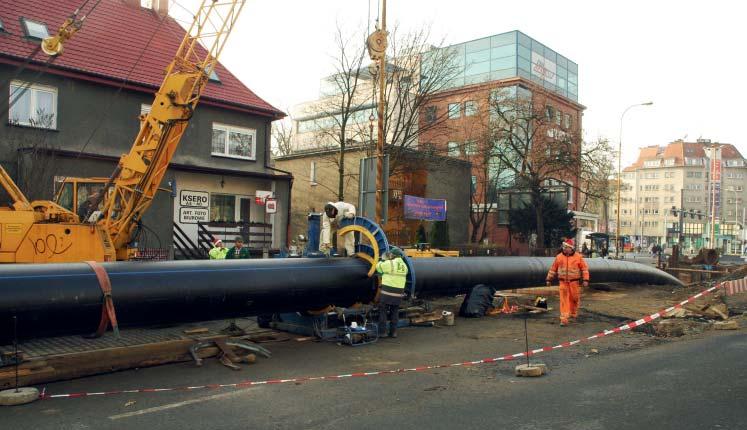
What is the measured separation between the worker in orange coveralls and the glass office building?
38.0m

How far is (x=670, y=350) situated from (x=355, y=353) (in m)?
5.05

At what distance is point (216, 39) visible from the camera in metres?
15.2

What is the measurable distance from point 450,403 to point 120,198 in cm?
1007

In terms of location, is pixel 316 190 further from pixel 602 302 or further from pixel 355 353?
pixel 355 353

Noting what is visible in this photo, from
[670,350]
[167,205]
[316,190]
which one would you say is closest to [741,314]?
[670,350]

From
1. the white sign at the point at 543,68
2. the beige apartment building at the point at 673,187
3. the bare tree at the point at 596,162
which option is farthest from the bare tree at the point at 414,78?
the beige apartment building at the point at 673,187

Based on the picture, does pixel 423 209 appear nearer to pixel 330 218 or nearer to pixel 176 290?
pixel 330 218

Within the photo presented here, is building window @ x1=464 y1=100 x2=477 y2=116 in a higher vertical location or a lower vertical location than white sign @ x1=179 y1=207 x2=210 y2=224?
higher

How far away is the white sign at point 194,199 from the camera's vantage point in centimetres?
2270

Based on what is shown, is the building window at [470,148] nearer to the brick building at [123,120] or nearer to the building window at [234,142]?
the brick building at [123,120]

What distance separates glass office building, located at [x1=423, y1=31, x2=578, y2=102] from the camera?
50.9 m

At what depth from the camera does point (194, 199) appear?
2298 cm

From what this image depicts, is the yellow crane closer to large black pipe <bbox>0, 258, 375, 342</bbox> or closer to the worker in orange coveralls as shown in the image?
large black pipe <bbox>0, 258, 375, 342</bbox>

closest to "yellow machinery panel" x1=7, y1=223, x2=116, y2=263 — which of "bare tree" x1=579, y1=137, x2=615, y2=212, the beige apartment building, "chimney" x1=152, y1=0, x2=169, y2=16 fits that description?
"chimney" x1=152, y1=0, x2=169, y2=16
